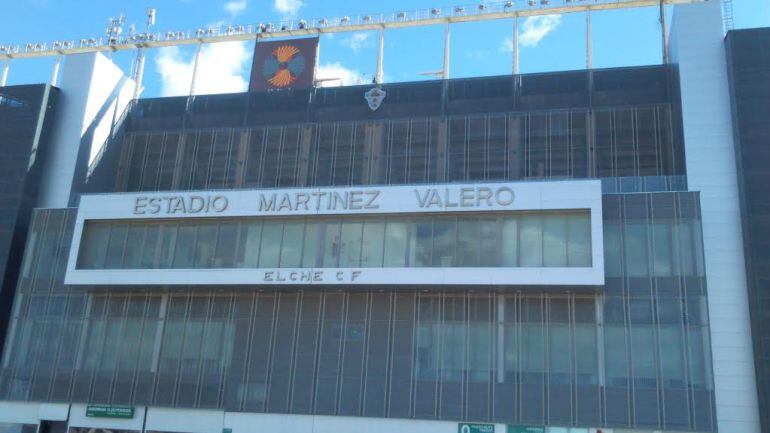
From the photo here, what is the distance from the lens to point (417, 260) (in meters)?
43.3

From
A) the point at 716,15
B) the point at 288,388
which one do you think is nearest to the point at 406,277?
the point at 288,388

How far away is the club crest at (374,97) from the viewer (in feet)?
168

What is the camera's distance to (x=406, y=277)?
42656mm

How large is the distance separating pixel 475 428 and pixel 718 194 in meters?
17.9

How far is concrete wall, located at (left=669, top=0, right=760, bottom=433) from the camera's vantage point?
1519 inches

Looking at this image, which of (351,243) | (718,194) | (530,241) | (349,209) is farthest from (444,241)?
(718,194)

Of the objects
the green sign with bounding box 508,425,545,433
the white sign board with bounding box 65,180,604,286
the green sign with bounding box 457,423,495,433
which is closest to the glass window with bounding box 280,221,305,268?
the white sign board with bounding box 65,180,604,286

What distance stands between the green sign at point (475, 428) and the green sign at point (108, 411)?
61.1ft

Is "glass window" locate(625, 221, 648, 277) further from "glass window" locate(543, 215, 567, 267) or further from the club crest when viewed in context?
the club crest

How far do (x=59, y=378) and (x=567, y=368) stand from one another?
29.0 m

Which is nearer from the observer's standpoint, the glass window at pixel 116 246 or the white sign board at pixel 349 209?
the white sign board at pixel 349 209

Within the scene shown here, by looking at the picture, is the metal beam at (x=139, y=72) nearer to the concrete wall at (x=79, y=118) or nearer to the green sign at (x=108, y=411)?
the concrete wall at (x=79, y=118)

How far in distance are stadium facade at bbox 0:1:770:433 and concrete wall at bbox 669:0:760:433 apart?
0.40 feet

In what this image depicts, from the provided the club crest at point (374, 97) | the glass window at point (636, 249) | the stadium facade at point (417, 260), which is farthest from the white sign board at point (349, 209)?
the club crest at point (374, 97)
